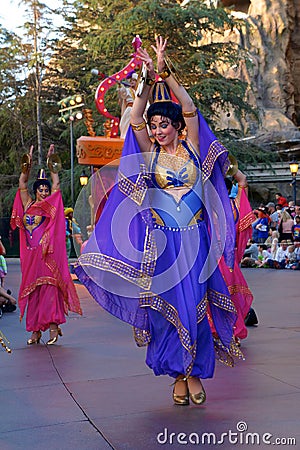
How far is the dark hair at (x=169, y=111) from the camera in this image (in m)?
4.61

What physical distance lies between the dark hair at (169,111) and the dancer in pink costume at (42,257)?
10.1 ft

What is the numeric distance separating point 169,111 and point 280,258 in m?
13.6

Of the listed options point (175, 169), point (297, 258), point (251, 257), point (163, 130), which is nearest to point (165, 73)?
point (163, 130)

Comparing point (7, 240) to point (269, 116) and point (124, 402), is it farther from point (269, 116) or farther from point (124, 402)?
point (124, 402)

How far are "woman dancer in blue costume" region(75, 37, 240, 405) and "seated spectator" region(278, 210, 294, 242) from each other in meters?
13.8

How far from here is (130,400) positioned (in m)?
4.59

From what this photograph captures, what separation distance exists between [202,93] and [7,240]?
1012 cm

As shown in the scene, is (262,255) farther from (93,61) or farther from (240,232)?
(93,61)

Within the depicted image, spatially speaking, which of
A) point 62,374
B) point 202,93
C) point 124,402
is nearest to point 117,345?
point 62,374

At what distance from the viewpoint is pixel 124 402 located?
454 cm

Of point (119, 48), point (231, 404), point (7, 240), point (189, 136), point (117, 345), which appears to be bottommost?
point (7, 240)

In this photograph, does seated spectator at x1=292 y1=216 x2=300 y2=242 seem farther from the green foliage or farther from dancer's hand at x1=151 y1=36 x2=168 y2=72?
dancer's hand at x1=151 y1=36 x2=168 y2=72

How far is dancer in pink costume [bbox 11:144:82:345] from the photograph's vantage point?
24.5 ft

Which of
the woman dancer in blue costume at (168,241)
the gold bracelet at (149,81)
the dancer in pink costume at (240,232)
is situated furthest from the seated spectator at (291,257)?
the gold bracelet at (149,81)
